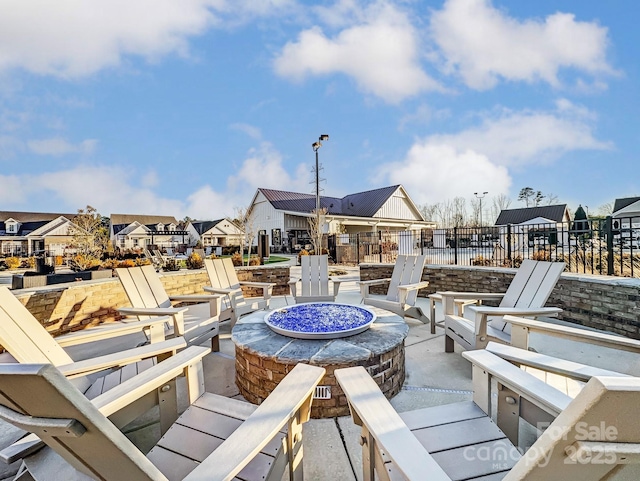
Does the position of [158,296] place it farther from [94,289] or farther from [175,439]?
[175,439]

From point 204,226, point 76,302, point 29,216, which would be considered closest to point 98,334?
point 76,302

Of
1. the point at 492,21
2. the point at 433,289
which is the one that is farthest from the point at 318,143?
the point at 433,289

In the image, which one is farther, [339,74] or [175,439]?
[339,74]

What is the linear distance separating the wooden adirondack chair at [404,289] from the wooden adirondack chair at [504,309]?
0.67 meters

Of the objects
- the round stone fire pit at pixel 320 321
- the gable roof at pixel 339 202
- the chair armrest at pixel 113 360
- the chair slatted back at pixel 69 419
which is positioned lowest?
the round stone fire pit at pixel 320 321

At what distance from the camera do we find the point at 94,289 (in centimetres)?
453

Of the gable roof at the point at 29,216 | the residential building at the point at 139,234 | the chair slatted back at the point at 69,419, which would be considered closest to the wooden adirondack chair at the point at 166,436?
the chair slatted back at the point at 69,419

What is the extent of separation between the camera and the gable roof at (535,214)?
2734 cm

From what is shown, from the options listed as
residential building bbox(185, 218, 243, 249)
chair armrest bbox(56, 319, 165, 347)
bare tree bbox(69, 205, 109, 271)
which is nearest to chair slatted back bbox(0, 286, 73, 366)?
chair armrest bbox(56, 319, 165, 347)

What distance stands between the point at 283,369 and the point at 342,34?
7940 millimetres

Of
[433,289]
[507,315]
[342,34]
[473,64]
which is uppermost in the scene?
[342,34]

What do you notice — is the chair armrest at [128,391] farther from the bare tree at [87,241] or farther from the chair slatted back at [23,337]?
the bare tree at [87,241]

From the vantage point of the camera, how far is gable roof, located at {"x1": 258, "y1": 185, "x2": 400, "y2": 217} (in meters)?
21.4

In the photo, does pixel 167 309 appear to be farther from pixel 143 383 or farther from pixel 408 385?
pixel 408 385
